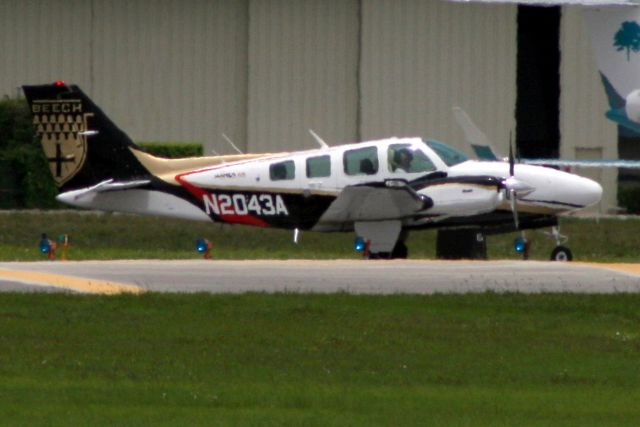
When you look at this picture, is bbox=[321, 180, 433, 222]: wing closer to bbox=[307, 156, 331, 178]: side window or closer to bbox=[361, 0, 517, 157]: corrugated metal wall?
bbox=[307, 156, 331, 178]: side window

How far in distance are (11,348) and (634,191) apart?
31.3 m

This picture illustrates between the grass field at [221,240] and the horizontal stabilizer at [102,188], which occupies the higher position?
the horizontal stabilizer at [102,188]

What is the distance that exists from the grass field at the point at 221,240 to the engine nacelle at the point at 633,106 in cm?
214

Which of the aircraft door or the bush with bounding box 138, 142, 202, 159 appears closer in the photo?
the aircraft door

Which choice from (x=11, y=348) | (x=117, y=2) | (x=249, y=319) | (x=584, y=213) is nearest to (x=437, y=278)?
(x=249, y=319)

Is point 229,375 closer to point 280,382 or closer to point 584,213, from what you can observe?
point 280,382

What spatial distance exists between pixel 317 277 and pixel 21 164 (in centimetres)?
2321

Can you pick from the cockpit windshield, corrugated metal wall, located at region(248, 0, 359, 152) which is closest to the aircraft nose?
the cockpit windshield

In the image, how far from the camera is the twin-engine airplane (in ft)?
81.9

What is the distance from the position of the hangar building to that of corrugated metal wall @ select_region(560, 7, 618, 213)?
34 millimetres

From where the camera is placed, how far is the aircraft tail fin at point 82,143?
26.5 m

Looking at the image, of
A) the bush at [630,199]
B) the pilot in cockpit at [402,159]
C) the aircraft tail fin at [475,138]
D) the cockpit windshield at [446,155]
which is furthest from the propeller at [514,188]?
→ the bush at [630,199]

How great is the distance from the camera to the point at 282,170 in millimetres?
25688

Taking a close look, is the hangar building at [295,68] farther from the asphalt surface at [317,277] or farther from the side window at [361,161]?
the asphalt surface at [317,277]
